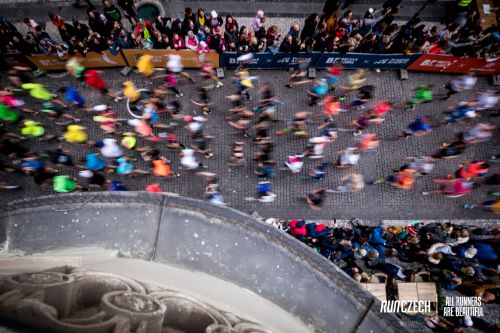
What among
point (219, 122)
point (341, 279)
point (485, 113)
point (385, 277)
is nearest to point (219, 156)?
point (219, 122)

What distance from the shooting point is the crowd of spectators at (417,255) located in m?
12.9

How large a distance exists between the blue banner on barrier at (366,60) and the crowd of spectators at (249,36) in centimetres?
34

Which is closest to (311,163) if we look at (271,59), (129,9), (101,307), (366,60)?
(271,59)

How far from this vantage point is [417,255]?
13492 millimetres

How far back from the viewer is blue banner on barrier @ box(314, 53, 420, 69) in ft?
53.6

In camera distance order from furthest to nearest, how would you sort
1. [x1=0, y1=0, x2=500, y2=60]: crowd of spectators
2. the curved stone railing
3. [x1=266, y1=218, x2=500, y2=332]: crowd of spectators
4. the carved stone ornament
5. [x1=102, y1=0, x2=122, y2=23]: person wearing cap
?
[x1=102, y1=0, x2=122, y2=23]: person wearing cap < [x1=0, y1=0, x2=500, y2=60]: crowd of spectators < [x1=266, y1=218, x2=500, y2=332]: crowd of spectators < the curved stone railing < the carved stone ornament

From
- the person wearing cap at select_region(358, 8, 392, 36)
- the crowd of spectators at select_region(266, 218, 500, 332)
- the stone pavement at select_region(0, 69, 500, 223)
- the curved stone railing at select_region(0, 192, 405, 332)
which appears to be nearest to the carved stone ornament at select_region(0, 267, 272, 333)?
the curved stone railing at select_region(0, 192, 405, 332)

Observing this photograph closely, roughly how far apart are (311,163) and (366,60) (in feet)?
19.0

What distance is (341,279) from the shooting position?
725cm

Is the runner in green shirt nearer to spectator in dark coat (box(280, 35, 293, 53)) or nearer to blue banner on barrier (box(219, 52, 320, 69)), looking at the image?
blue banner on barrier (box(219, 52, 320, 69))

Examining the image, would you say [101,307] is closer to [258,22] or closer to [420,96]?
[258,22]

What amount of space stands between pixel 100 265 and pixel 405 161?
13543 mm

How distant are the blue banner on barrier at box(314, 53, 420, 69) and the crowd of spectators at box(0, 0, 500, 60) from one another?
1.10ft

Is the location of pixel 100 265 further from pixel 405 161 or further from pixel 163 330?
pixel 405 161
